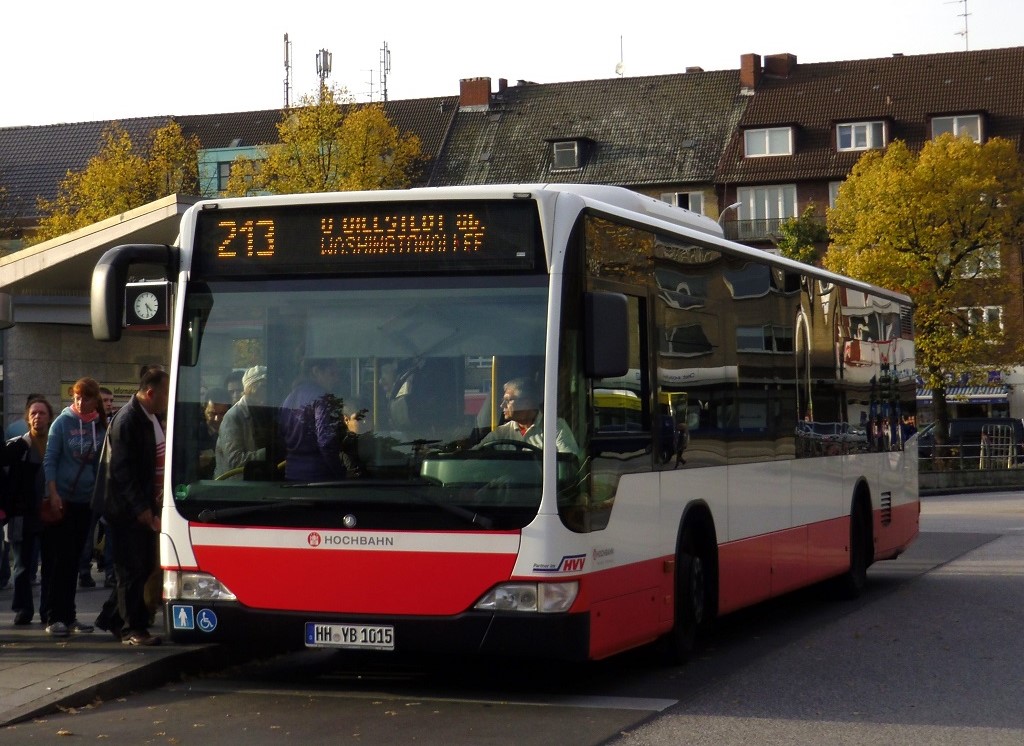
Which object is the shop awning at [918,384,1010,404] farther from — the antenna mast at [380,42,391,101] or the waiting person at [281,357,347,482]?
the waiting person at [281,357,347,482]

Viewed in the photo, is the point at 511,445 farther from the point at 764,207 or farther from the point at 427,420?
the point at 764,207

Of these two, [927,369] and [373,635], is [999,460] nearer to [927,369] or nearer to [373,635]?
[927,369]

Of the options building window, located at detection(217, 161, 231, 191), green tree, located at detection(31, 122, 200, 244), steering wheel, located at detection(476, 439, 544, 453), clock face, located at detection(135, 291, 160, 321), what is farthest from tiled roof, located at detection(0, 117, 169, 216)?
steering wheel, located at detection(476, 439, 544, 453)

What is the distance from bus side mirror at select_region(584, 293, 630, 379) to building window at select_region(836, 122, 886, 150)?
217 ft

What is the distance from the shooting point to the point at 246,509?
9.09 metres

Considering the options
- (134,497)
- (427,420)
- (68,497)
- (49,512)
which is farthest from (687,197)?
(427,420)

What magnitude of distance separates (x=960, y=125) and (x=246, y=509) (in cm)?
6654

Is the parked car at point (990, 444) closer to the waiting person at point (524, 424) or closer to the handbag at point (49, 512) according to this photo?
the handbag at point (49, 512)

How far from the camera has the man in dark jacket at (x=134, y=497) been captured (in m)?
10.6

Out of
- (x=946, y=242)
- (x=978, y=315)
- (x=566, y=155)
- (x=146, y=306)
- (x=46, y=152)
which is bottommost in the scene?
(x=146, y=306)

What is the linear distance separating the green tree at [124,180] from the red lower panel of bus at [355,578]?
51697mm

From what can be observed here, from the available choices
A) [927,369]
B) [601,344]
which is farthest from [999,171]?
[601,344]

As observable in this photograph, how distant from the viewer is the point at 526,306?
29.0 feet

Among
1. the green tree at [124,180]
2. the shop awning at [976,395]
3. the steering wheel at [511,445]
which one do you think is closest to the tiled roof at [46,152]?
the green tree at [124,180]
